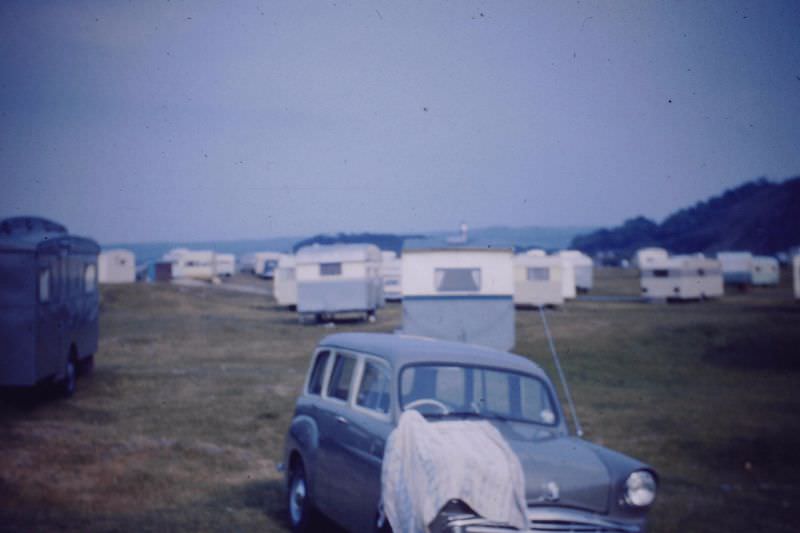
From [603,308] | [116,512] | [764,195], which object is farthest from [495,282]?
[764,195]

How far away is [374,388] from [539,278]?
32.0m

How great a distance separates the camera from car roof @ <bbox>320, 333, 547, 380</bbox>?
237 inches

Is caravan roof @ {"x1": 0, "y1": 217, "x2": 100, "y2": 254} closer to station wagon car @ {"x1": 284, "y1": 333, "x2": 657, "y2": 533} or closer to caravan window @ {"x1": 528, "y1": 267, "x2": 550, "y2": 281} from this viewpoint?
station wagon car @ {"x1": 284, "y1": 333, "x2": 657, "y2": 533}

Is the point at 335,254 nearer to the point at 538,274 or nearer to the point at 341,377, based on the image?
the point at 538,274

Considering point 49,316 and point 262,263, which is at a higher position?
point 262,263

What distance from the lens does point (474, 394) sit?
593 centimetres

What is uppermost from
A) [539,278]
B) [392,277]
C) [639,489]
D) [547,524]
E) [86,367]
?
[392,277]

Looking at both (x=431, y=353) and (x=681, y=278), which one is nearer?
(x=431, y=353)

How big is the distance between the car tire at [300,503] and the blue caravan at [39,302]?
6638 millimetres

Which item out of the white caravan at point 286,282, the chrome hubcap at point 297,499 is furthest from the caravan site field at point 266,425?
the white caravan at point 286,282

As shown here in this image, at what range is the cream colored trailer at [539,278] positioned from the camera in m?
37.2

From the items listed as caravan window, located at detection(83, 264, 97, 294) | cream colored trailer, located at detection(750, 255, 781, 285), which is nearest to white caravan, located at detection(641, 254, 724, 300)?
cream colored trailer, located at detection(750, 255, 781, 285)

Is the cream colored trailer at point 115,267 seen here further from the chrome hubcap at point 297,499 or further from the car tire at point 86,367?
the chrome hubcap at point 297,499

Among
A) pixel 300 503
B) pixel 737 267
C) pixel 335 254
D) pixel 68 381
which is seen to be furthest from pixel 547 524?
pixel 737 267
